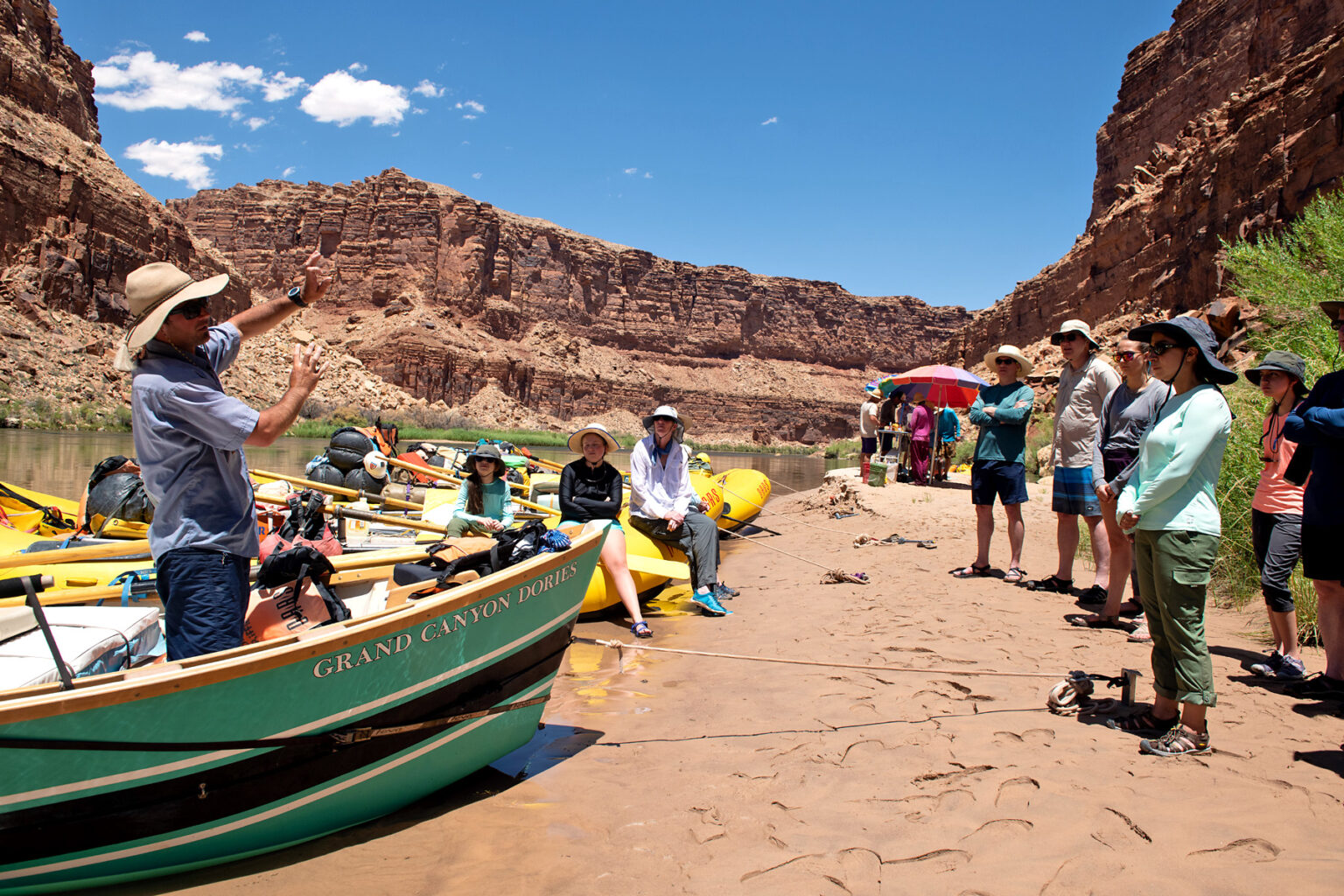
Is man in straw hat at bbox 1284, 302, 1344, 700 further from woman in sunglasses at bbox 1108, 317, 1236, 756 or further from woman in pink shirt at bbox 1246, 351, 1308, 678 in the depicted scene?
woman in sunglasses at bbox 1108, 317, 1236, 756

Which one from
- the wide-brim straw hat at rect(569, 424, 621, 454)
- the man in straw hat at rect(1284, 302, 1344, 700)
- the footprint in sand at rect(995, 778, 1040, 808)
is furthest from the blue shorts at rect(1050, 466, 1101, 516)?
the wide-brim straw hat at rect(569, 424, 621, 454)

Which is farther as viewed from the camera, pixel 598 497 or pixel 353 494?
pixel 353 494

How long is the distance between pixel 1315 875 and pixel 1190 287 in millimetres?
21251

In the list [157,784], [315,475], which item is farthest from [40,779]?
[315,475]

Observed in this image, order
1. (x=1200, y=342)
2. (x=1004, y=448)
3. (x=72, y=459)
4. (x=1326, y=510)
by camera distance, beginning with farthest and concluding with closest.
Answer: (x=72, y=459) < (x=1004, y=448) < (x=1326, y=510) < (x=1200, y=342)

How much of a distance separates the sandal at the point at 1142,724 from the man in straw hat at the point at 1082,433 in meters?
2.32

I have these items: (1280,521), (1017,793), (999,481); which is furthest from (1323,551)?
(999,481)

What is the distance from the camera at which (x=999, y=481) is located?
6.05m

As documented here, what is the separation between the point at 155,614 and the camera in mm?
3371

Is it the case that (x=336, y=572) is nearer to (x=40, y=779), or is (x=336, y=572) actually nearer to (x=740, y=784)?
(x=40, y=779)

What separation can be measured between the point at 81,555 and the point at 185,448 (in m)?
3.25

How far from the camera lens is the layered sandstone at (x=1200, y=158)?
15.1 m

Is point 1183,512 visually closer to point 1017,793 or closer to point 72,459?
point 1017,793

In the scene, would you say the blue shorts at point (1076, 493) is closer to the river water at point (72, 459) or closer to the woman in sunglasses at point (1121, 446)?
the woman in sunglasses at point (1121, 446)
